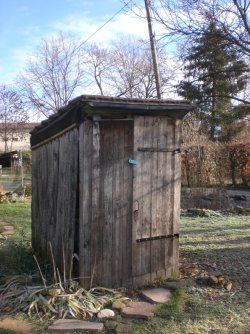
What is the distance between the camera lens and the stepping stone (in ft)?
14.9

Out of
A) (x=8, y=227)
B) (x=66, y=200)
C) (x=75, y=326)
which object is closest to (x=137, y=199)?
(x=66, y=200)

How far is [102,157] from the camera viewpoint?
5188mm

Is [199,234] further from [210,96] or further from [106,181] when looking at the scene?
[210,96]

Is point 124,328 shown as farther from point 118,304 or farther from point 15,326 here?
point 15,326

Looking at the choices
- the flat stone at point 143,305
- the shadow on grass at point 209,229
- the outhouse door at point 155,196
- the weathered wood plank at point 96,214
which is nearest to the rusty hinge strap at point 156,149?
the outhouse door at point 155,196

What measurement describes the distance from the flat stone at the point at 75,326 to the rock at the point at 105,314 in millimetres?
172

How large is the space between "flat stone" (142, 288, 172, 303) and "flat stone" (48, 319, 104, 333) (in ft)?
2.88

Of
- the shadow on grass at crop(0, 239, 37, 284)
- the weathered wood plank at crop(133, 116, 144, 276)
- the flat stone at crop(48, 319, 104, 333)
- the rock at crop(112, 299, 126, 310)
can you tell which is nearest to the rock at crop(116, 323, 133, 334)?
the flat stone at crop(48, 319, 104, 333)

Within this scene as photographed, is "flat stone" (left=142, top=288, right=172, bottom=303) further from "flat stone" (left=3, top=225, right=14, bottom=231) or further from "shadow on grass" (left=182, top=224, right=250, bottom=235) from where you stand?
"flat stone" (left=3, top=225, right=14, bottom=231)

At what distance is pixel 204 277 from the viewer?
5695 millimetres

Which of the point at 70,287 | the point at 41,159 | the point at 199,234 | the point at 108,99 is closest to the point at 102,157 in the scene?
the point at 108,99

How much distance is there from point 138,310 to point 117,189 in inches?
54.7

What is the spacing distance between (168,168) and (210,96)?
75.9 feet

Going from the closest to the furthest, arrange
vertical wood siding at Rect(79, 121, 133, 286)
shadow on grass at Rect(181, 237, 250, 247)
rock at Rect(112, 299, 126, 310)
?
rock at Rect(112, 299, 126, 310)
vertical wood siding at Rect(79, 121, 133, 286)
shadow on grass at Rect(181, 237, 250, 247)
